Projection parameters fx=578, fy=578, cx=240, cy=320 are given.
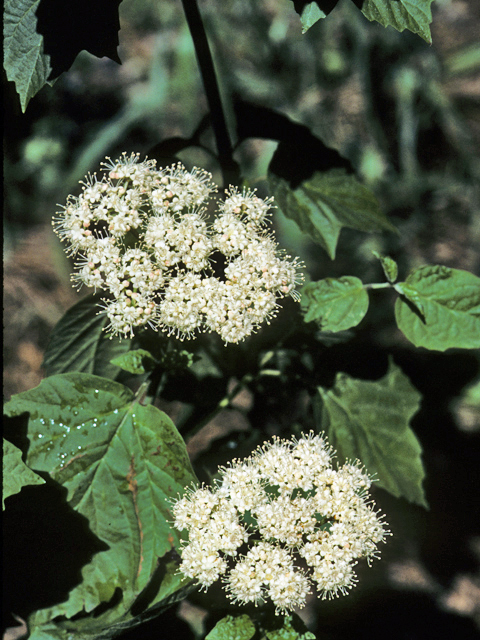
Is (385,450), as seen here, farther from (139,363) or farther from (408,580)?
(408,580)

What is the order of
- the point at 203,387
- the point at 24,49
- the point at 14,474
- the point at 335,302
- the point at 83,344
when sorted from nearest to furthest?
1. the point at 14,474
2. the point at 24,49
3. the point at 335,302
4. the point at 83,344
5. the point at 203,387

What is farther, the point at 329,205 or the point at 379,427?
the point at 379,427

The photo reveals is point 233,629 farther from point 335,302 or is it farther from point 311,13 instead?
point 311,13

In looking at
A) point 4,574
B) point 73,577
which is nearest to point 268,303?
point 73,577

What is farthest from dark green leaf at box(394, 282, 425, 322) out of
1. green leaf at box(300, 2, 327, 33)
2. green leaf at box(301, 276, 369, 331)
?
green leaf at box(300, 2, 327, 33)

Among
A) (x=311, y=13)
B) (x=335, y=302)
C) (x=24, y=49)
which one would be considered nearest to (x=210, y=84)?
(x=311, y=13)

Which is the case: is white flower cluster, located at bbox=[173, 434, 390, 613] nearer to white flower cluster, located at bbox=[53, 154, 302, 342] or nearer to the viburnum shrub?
the viburnum shrub
